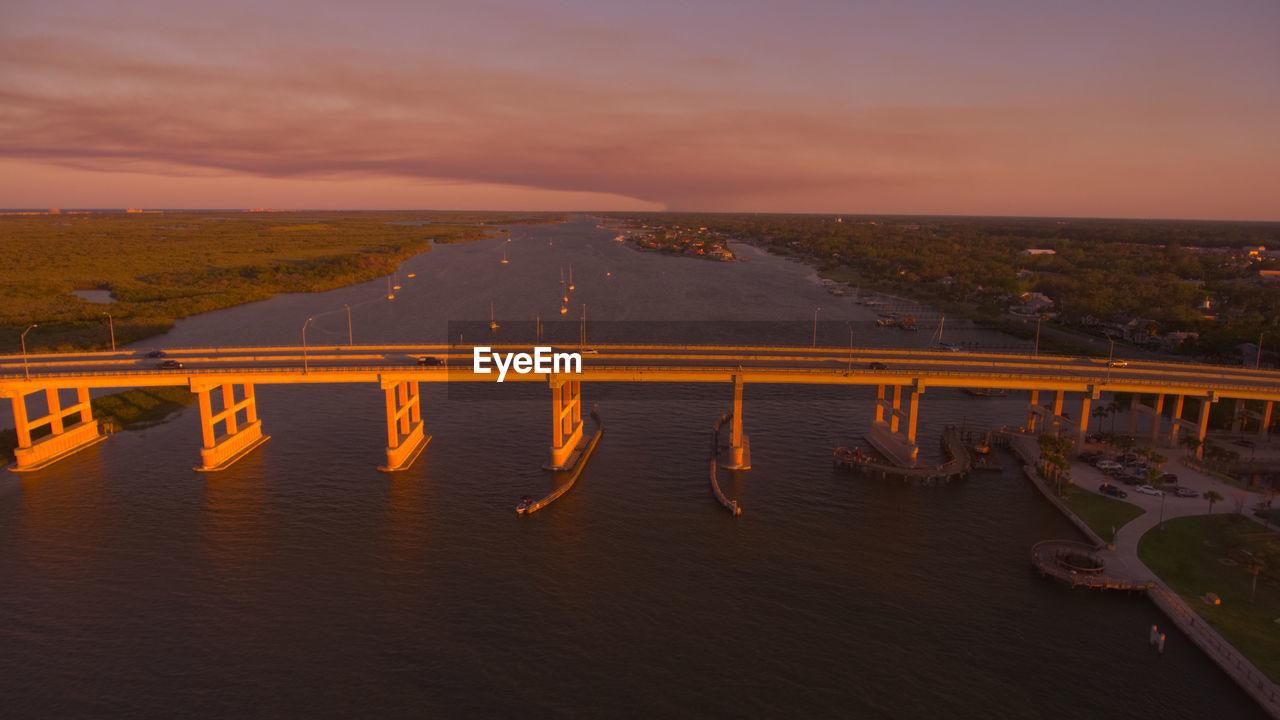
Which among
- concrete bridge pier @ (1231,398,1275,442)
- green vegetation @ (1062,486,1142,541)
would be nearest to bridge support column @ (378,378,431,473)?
green vegetation @ (1062,486,1142,541)

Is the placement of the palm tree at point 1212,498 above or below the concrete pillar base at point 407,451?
above

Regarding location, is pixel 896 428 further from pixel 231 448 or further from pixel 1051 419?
pixel 231 448

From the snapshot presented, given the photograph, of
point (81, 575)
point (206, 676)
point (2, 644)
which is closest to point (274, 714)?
point (206, 676)

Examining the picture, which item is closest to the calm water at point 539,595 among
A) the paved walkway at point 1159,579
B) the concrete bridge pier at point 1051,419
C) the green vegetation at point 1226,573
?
the paved walkway at point 1159,579

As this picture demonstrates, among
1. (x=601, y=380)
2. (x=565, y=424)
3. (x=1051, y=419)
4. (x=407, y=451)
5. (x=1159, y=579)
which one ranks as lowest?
(x=1159, y=579)

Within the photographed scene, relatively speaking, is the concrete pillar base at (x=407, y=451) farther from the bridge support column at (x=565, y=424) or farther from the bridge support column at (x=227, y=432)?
the bridge support column at (x=227, y=432)

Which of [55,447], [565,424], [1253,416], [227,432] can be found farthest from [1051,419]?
[55,447]
